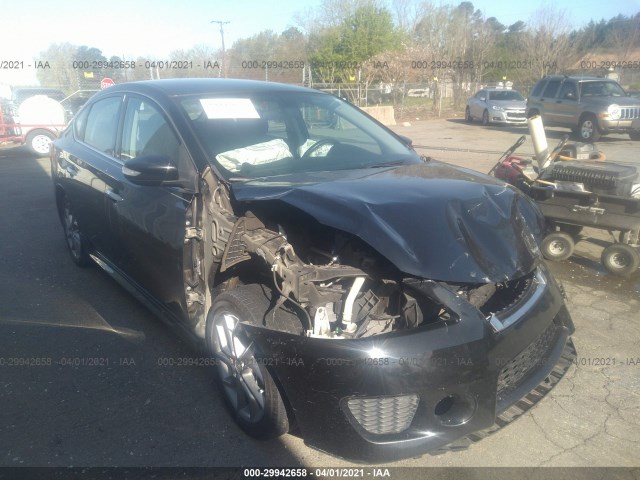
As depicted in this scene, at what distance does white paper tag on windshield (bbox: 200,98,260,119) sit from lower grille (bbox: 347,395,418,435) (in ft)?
7.02

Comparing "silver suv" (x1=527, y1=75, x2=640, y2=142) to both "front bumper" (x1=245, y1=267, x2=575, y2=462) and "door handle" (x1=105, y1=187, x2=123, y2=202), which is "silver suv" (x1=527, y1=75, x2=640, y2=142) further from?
"front bumper" (x1=245, y1=267, x2=575, y2=462)

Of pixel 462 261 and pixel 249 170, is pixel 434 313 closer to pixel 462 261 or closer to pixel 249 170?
pixel 462 261

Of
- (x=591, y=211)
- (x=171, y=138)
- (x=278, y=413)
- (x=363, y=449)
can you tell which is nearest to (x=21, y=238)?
(x=171, y=138)

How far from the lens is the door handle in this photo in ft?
12.4

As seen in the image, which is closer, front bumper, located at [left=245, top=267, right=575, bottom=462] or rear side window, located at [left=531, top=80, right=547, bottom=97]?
front bumper, located at [left=245, top=267, right=575, bottom=462]

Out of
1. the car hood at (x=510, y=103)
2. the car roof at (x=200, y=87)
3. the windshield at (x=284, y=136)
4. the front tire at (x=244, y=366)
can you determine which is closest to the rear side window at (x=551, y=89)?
the car hood at (x=510, y=103)

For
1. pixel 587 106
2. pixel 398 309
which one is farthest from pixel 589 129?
pixel 398 309

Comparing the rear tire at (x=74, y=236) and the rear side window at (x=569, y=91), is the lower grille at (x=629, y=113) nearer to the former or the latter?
the rear side window at (x=569, y=91)

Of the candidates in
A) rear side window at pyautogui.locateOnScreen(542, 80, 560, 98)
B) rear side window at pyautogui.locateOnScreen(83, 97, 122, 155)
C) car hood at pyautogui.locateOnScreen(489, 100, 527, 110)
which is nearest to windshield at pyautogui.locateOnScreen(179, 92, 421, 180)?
rear side window at pyautogui.locateOnScreen(83, 97, 122, 155)

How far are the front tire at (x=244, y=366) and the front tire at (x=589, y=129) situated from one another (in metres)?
15.7

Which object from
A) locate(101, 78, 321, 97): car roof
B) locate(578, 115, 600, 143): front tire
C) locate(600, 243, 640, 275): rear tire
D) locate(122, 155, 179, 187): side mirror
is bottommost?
locate(600, 243, 640, 275): rear tire

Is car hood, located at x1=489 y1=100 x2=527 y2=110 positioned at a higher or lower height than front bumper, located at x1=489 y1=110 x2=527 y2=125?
higher

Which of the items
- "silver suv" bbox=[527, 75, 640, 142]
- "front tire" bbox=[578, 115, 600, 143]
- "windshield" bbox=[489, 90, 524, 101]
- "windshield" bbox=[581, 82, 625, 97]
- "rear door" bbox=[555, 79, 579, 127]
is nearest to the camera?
"silver suv" bbox=[527, 75, 640, 142]

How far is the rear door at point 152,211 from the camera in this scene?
3.15 meters
